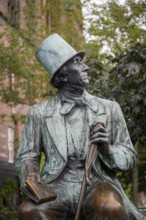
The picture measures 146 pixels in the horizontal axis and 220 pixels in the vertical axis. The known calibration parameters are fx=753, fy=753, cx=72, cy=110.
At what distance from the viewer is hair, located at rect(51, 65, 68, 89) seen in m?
6.20

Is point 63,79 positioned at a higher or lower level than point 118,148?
higher

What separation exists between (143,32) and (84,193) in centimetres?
1218

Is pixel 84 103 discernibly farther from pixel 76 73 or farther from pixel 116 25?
pixel 116 25

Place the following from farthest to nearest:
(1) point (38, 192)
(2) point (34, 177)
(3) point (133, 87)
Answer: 1. (3) point (133, 87)
2. (2) point (34, 177)
3. (1) point (38, 192)

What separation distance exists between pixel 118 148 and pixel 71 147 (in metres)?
0.37

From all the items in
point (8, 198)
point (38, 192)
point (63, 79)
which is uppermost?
point (63, 79)

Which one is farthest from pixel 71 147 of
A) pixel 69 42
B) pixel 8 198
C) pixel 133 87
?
pixel 8 198

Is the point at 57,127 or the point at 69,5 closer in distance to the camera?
the point at 57,127

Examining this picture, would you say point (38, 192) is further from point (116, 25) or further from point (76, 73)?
point (116, 25)

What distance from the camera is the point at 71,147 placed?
19.5 feet

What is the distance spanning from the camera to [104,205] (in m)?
5.44

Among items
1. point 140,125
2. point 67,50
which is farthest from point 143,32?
point 67,50

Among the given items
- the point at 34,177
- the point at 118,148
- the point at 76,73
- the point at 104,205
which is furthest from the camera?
the point at 76,73

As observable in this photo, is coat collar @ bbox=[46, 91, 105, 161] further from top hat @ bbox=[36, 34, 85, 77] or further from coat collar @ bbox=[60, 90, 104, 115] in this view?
top hat @ bbox=[36, 34, 85, 77]
